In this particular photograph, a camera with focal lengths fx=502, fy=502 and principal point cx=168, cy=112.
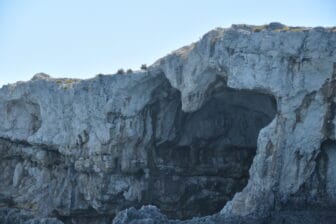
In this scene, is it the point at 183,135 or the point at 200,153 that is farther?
the point at 200,153

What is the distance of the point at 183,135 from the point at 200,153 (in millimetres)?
2143

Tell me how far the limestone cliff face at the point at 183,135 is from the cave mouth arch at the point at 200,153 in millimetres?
85

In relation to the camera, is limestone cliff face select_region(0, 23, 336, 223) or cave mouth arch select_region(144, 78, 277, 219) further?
cave mouth arch select_region(144, 78, 277, 219)

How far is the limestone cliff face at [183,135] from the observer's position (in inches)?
1090

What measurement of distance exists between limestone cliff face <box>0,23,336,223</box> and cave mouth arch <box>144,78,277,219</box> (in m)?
0.09

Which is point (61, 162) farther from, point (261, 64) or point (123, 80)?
point (261, 64)

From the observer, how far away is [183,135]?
1612 inches

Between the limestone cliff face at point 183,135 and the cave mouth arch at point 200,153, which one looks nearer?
the limestone cliff face at point 183,135

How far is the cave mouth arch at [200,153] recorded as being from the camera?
39.7m

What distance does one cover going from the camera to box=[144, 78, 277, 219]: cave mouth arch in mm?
39688

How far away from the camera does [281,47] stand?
2855 cm

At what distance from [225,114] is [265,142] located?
1239 cm

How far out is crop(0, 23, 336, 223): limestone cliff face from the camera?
2769cm

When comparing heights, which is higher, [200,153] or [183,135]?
[183,135]
